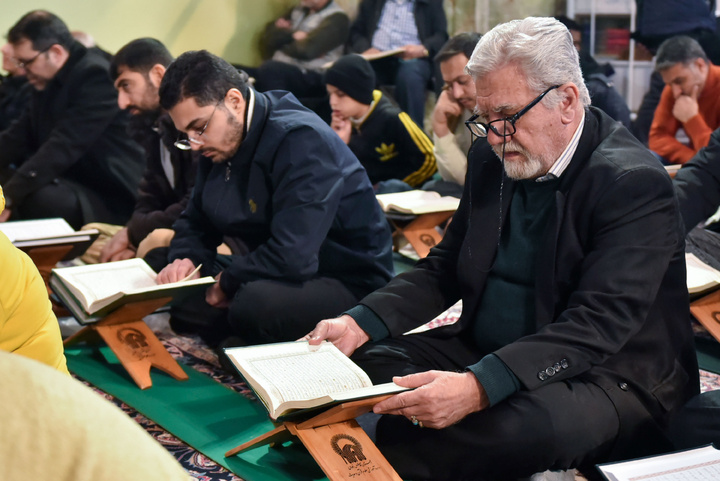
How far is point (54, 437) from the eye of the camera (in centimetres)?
73

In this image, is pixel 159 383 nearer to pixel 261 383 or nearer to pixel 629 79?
pixel 261 383

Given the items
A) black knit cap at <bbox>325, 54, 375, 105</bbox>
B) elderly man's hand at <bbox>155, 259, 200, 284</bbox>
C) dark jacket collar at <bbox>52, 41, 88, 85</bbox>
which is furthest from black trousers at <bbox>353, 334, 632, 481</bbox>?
dark jacket collar at <bbox>52, 41, 88, 85</bbox>

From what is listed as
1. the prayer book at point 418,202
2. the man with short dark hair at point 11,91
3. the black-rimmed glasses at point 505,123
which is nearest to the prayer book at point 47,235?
the prayer book at point 418,202

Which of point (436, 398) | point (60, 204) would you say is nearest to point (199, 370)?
point (436, 398)

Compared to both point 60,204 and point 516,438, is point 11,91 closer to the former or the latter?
point 60,204

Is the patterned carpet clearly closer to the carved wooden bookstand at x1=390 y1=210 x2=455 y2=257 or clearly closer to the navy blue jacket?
the navy blue jacket

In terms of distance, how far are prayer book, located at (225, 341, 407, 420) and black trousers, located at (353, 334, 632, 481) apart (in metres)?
0.17

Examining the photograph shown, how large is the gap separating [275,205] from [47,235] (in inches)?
41.4

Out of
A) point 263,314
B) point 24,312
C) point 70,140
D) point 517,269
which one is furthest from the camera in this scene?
point 70,140

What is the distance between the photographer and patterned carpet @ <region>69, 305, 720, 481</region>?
93.2 inches

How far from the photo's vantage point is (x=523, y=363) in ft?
6.46

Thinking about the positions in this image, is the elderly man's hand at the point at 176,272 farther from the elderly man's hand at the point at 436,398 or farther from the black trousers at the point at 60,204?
the black trousers at the point at 60,204

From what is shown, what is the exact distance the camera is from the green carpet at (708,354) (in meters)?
3.07

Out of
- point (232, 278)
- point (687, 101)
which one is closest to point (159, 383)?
point (232, 278)
